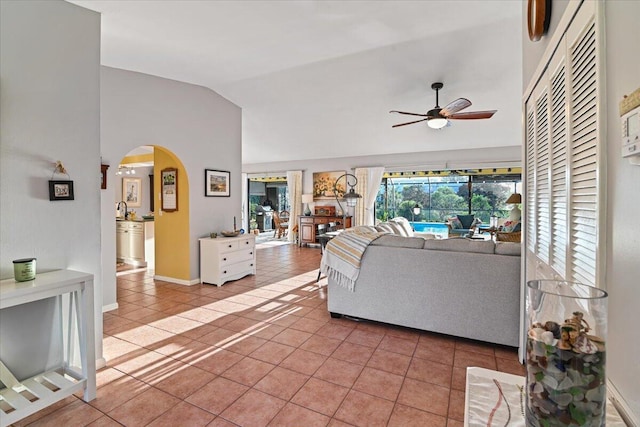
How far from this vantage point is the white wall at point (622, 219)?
733 millimetres

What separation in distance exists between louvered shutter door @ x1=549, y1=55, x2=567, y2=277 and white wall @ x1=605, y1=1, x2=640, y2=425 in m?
0.40

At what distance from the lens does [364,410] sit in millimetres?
1896

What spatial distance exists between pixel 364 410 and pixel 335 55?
3.73 metres

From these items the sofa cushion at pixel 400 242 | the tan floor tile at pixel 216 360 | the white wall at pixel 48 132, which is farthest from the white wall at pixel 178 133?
the sofa cushion at pixel 400 242

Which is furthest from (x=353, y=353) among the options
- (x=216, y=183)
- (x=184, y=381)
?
(x=216, y=183)

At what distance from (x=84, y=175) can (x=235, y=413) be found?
197 centimetres

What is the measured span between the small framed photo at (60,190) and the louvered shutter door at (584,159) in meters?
2.89

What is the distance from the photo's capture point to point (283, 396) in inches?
79.9

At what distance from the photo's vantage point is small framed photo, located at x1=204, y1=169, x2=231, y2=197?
486 cm

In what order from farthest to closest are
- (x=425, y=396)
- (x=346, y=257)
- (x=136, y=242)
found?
(x=136, y=242) < (x=346, y=257) < (x=425, y=396)

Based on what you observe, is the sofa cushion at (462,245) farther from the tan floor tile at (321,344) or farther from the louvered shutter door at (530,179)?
the tan floor tile at (321,344)

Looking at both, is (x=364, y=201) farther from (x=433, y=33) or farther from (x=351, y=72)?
(x=433, y=33)

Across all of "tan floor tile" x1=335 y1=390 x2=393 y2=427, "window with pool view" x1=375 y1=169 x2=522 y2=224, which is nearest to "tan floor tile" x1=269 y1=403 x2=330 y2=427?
"tan floor tile" x1=335 y1=390 x2=393 y2=427

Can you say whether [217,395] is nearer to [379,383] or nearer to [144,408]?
[144,408]
